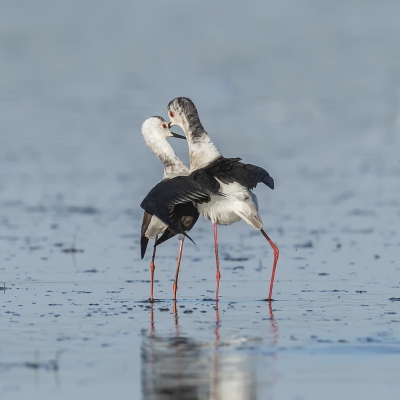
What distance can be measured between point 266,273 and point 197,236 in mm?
2325

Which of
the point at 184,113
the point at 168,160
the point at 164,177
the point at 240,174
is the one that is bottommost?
the point at 240,174

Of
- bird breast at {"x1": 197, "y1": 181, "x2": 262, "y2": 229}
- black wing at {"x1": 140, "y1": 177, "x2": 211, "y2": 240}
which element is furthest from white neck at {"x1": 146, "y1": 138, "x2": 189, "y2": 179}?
black wing at {"x1": 140, "y1": 177, "x2": 211, "y2": 240}

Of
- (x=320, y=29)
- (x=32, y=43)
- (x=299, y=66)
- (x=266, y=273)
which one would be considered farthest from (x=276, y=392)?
(x=320, y=29)

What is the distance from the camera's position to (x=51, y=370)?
6.33m

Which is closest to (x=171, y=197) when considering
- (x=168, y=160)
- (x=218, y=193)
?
(x=218, y=193)

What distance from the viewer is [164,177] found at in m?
10.6

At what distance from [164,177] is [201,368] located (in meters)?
4.44

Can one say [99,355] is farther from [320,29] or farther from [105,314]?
[320,29]

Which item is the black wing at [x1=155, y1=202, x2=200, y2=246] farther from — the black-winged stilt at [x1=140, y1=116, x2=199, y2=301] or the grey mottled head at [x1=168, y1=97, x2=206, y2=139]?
the grey mottled head at [x1=168, y1=97, x2=206, y2=139]

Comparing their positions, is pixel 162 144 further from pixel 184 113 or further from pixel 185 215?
pixel 185 215

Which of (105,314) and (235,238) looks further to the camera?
(235,238)

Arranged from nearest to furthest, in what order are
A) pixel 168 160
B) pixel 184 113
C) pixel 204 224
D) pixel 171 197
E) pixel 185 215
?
1. pixel 171 197
2. pixel 185 215
3. pixel 168 160
4. pixel 184 113
5. pixel 204 224

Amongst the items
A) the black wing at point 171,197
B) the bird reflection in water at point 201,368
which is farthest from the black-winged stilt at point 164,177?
the bird reflection in water at point 201,368

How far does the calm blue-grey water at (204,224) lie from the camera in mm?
6441
